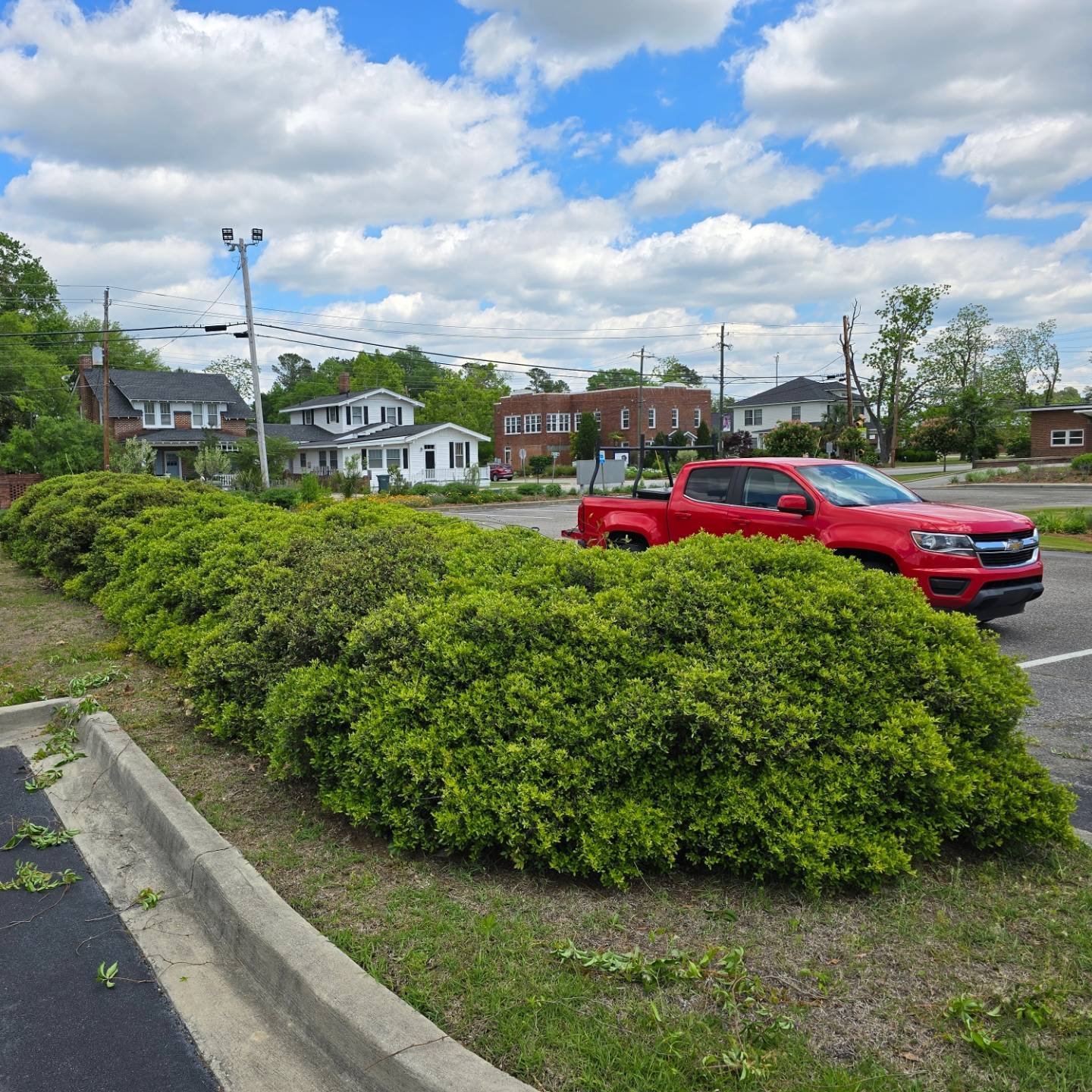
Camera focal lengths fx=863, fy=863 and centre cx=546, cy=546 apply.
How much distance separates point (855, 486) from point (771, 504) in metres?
0.87

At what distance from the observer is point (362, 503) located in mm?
8078

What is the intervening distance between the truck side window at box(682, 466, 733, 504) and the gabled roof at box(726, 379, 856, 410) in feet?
240

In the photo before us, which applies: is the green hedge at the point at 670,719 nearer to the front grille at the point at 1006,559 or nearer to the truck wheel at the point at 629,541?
the front grille at the point at 1006,559

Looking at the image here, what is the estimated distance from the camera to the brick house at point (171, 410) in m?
52.9

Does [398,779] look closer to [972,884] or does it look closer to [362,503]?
[972,884]

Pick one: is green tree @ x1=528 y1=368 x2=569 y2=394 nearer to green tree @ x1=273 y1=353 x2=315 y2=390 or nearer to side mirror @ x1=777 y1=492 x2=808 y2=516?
green tree @ x1=273 y1=353 x2=315 y2=390

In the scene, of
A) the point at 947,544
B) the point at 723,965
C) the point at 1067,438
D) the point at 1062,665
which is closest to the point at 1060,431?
the point at 1067,438

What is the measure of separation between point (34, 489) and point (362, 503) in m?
10.5

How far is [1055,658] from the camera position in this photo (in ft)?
24.9

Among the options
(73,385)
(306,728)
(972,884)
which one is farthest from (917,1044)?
(73,385)

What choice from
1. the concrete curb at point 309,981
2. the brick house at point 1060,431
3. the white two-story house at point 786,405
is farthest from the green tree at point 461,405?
the concrete curb at point 309,981

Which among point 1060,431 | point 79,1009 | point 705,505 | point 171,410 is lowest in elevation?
point 79,1009

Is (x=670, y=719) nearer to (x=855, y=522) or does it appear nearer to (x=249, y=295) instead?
(x=855, y=522)

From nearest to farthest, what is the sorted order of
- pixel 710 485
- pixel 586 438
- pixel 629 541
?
pixel 710 485
pixel 629 541
pixel 586 438
